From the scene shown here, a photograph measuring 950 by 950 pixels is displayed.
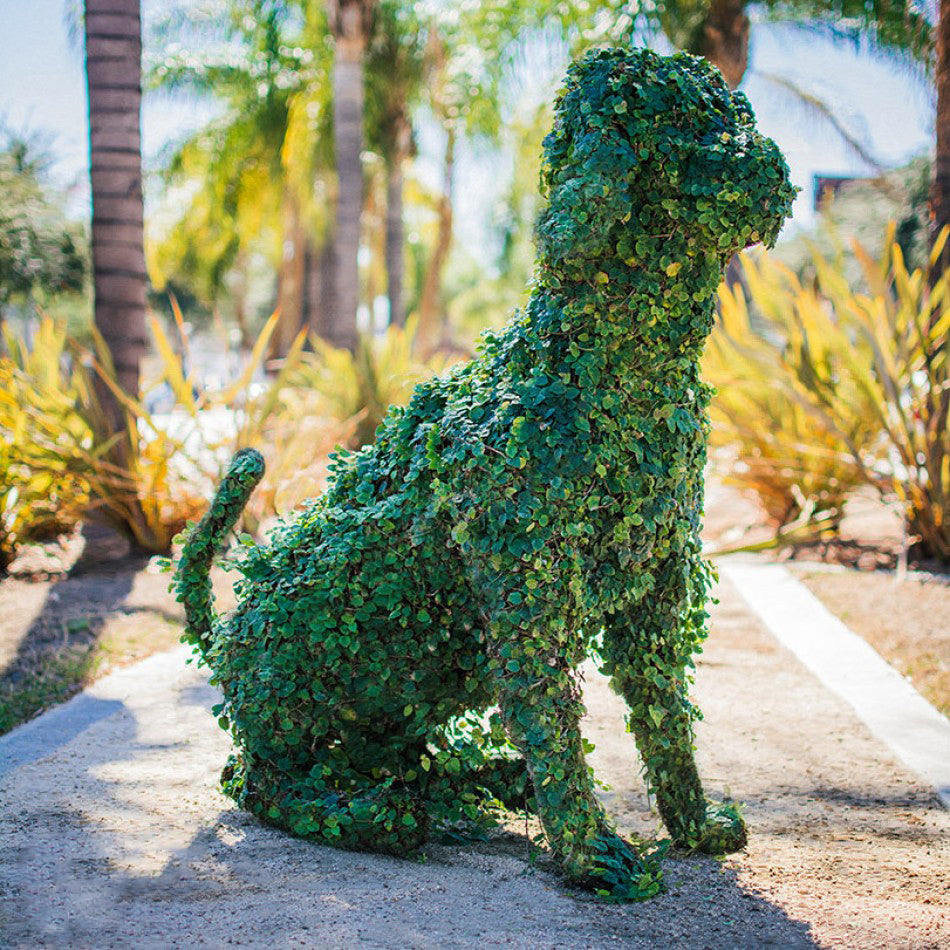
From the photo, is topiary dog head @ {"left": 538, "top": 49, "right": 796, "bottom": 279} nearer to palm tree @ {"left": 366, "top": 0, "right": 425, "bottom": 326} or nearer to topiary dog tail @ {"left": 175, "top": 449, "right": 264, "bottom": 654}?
topiary dog tail @ {"left": 175, "top": 449, "right": 264, "bottom": 654}

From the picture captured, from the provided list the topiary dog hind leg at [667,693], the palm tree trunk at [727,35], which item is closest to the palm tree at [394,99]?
the palm tree trunk at [727,35]

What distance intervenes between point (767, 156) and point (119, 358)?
6.83 meters

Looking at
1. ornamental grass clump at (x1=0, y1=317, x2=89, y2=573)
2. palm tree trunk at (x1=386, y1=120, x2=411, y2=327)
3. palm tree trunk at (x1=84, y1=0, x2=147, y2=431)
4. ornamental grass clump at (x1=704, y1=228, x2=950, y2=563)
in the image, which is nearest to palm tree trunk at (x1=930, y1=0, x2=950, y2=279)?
ornamental grass clump at (x1=704, y1=228, x2=950, y2=563)

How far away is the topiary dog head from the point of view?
99.0 inches

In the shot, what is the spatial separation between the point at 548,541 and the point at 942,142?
25.6 feet

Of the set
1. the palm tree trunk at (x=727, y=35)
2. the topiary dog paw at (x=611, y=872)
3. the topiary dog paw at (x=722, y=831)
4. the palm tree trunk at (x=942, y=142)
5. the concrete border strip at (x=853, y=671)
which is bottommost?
the concrete border strip at (x=853, y=671)

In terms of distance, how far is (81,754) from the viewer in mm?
3883

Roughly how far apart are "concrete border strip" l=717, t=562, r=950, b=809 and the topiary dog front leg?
1.80 meters

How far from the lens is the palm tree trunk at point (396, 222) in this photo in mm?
18797

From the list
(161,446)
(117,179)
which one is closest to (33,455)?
(161,446)

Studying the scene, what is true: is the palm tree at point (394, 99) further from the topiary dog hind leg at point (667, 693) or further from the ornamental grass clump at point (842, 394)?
the topiary dog hind leg at point (667, 693)

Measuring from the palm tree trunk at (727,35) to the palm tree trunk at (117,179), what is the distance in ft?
25.0

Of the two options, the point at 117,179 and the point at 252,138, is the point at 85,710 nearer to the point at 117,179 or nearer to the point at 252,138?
the point at 117,179

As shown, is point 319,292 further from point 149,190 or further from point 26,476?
point 26,476
